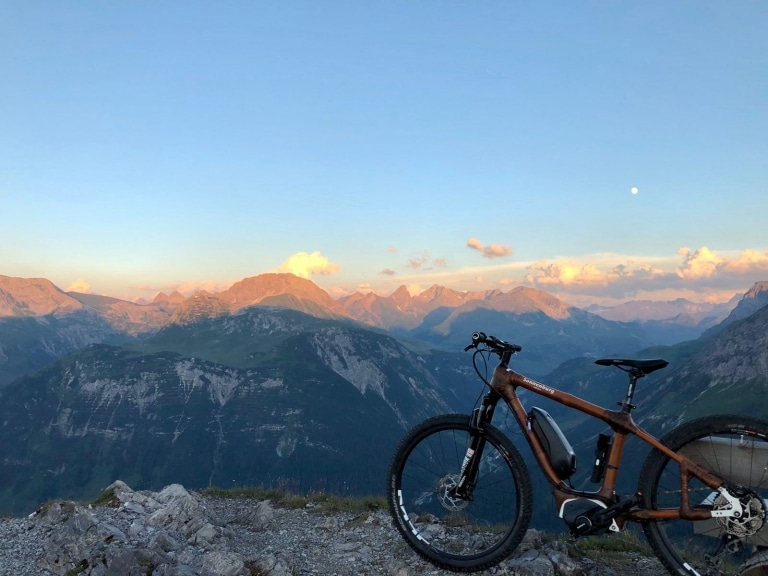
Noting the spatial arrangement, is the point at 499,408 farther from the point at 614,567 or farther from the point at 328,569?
the point at 328,569

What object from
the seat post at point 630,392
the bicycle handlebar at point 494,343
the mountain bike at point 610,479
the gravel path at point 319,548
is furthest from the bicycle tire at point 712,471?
the bicycle handlebar at point 494,343

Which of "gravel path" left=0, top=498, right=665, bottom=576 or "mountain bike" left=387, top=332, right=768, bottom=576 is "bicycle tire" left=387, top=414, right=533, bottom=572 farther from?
"gravel path" left=0, top=498, right=665, bottom=576

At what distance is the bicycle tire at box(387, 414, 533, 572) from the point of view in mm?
6754

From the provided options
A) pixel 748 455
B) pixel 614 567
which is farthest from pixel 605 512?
pixel 614 567

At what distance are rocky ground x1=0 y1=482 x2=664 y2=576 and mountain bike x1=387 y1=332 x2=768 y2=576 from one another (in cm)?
101

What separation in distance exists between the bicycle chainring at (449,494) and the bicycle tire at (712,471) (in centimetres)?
250

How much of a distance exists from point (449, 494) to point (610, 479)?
2342 mm

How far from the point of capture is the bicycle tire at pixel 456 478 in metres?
6.75

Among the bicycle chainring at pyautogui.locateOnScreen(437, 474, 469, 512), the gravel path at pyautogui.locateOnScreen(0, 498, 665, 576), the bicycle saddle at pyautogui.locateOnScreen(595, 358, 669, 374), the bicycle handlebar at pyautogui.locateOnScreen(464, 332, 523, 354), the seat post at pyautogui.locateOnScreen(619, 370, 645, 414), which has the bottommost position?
the gravel path at pyautogui.locateOnScreen(0, 498, 665, 576)

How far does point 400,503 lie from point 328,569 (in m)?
1.70

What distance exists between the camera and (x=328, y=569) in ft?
26.0

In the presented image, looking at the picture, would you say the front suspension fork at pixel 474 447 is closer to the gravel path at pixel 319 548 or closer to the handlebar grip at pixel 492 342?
the handlebar grip at pixel 492 342

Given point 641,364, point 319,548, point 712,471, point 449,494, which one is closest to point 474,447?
point 449,494

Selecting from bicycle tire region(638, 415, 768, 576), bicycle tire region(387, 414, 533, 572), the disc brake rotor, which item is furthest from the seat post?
bicycle tire region(387, 414, 533, 572)
